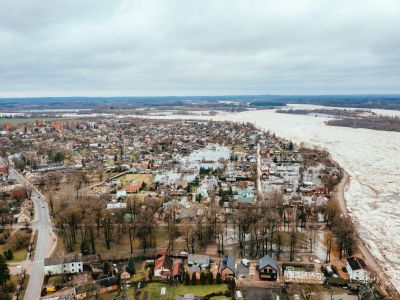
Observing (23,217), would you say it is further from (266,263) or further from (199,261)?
(266,263)

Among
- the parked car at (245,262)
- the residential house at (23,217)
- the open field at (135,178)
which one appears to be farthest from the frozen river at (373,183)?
the residential house at (23,217)

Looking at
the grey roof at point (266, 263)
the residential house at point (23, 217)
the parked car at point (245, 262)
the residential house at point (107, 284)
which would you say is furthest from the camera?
the residential house at point (23, 217)

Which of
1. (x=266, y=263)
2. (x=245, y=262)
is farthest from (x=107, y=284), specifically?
(x=266, y=263)

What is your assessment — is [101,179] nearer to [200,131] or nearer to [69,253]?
[69,253]

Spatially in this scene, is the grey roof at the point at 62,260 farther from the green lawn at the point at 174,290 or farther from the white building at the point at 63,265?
the green lawn at the point at 174,290

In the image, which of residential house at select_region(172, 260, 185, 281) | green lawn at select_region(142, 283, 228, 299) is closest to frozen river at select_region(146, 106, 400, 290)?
green lawn at select_region(142, 283, 228, 299)

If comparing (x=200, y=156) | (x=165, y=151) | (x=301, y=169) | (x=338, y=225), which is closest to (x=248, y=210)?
(x=338, y=225)
